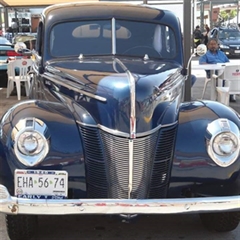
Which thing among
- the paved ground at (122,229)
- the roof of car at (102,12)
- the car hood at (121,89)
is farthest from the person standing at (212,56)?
the paved ground at (122,229)

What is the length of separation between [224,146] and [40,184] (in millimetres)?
1334

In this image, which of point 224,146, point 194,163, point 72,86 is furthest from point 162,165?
point 72,86

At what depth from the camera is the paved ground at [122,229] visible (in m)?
3.89

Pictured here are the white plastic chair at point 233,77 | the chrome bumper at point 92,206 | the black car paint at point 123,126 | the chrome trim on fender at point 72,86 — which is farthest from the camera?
the white plastic chair at point 233,77

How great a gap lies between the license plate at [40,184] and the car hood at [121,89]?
0.50 meters

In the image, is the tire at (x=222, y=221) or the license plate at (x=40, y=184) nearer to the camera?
the license plate at (x=40, y=184)

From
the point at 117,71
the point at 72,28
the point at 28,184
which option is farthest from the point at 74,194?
the point at 72,28

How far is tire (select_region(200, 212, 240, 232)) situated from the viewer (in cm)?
381

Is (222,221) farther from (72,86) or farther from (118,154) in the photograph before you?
(72,86)

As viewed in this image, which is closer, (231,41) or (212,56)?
(212,56)

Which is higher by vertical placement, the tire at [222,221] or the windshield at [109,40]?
the windshield at [109,40]

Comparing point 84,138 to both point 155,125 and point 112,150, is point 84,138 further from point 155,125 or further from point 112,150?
point 155,125

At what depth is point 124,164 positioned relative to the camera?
3.27 meters

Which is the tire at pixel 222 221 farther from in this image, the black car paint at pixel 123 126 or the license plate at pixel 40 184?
the license plate at pixel 40 184
